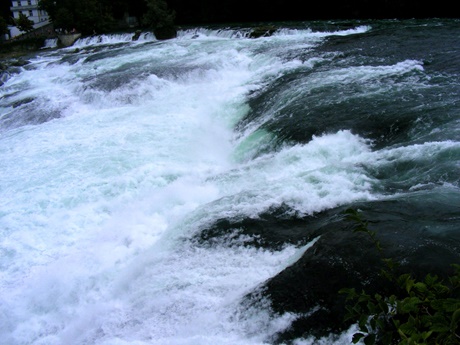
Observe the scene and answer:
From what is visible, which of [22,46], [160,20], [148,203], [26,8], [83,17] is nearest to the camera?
[148,203]

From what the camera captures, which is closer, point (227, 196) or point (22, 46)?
point (227, 196)

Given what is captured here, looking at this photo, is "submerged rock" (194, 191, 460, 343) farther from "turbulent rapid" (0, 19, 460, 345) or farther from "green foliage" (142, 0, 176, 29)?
"green foliage" (142, 0, 176, 29)

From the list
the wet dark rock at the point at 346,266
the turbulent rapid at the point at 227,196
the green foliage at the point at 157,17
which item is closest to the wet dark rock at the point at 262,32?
the turbulent rapid at the point at 227,196

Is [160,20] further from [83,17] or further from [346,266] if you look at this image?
[346,266]

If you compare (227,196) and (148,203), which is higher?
(227,196)

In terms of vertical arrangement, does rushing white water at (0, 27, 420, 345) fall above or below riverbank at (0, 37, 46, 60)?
below

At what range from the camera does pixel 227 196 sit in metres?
5.76

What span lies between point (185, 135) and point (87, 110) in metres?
4.51

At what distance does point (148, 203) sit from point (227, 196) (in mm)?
1526

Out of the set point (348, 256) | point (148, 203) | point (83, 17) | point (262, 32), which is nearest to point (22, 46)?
point (83, 17)

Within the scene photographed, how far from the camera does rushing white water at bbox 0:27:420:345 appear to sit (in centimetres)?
400

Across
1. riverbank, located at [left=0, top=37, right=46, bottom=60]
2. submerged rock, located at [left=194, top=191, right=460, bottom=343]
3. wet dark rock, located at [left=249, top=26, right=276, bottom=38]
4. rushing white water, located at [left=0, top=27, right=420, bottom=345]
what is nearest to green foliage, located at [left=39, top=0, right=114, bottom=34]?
riverbank, located at [left=0, top=37, right=46, bottom=60]

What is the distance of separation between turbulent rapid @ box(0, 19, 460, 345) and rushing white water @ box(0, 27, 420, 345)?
0.09 feet

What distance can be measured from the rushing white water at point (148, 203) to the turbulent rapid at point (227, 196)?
0.03m
